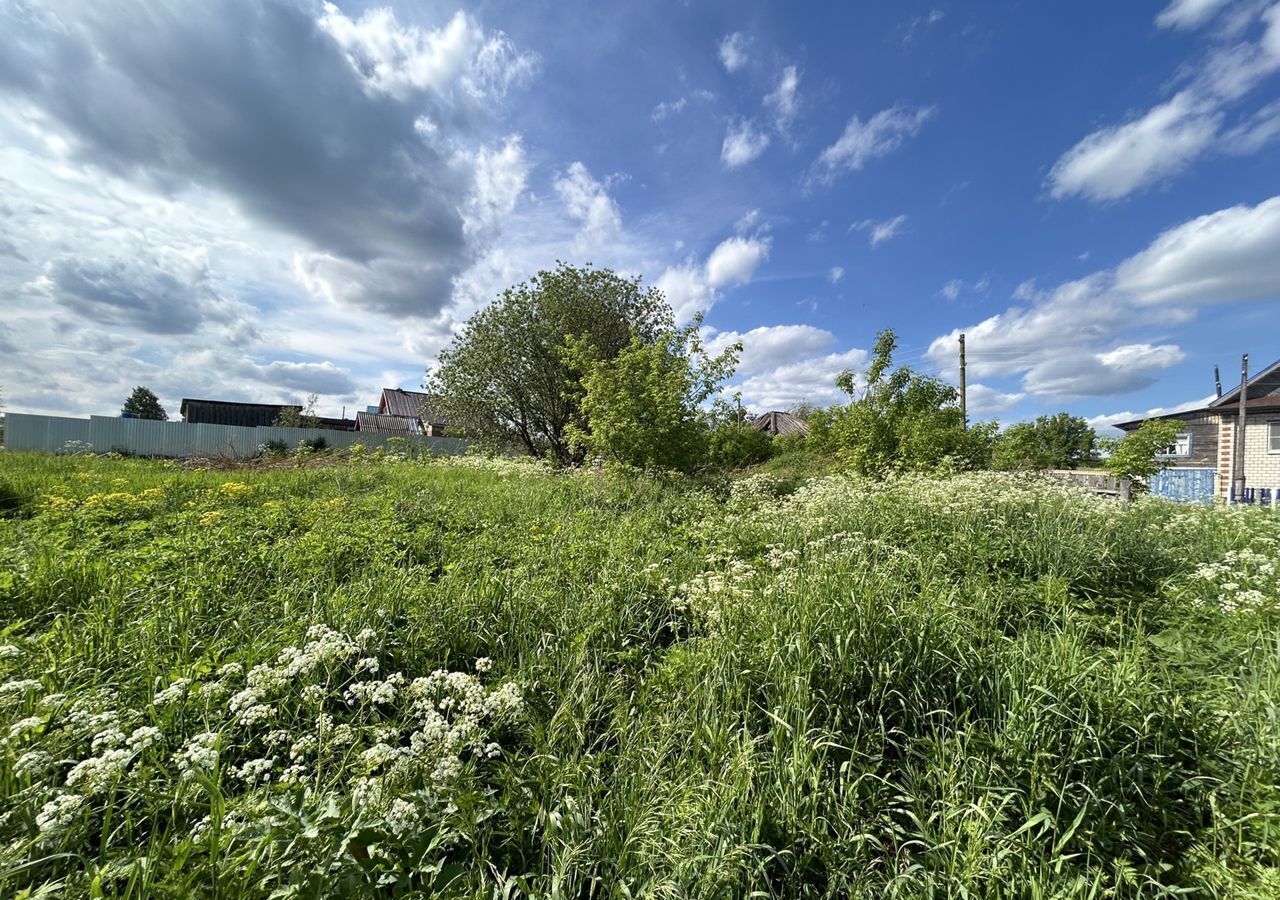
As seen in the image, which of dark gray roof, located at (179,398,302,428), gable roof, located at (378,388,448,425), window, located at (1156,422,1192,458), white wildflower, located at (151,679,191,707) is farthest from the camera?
gable roof, located at (378,388,448,425)

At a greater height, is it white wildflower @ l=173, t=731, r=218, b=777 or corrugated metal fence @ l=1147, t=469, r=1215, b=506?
corrugated metal fence @ l=1147, t=469, r=1215, b=506

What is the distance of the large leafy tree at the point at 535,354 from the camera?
53.9ft

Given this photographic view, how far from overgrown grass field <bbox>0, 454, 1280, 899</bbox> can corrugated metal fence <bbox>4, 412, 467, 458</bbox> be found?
1767cm

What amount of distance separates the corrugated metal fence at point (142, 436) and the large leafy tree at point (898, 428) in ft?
51.3

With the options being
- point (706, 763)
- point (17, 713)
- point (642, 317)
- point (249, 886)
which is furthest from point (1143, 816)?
point (642, 317)

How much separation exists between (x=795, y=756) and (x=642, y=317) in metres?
16.8

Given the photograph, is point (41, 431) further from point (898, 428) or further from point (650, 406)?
point (898, 428)

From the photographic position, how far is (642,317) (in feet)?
57.7

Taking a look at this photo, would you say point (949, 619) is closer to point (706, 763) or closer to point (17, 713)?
point (706, 763)

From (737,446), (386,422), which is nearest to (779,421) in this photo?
(737,446)

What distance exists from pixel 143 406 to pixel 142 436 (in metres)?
29.7

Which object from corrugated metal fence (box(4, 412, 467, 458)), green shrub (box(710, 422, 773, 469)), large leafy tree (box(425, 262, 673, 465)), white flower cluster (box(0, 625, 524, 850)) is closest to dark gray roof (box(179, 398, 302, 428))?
corrugated metal fence (box(4, 412, 467, 458))

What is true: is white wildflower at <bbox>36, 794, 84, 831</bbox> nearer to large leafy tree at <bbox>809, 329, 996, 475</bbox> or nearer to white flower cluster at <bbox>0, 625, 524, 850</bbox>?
white flower cluster at <bbox>0, 625, 524, 850</bbox>

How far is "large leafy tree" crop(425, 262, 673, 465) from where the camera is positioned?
53.9 feet
